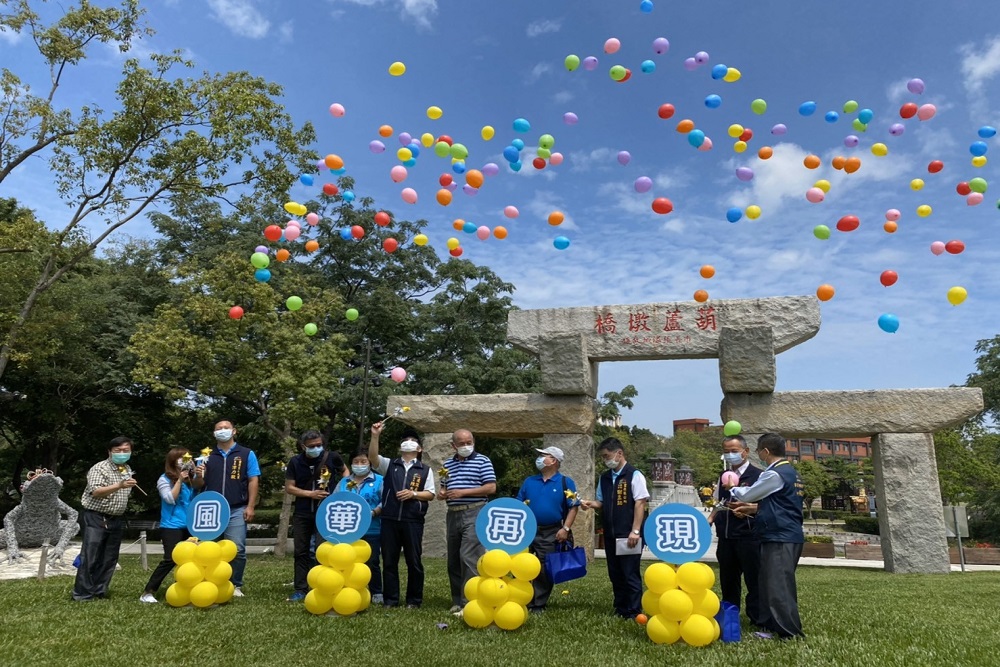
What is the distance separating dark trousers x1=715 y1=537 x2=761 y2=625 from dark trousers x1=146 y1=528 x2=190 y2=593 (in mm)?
4330

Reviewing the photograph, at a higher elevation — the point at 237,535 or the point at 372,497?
the point at 372,497

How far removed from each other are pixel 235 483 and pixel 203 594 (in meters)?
0.95

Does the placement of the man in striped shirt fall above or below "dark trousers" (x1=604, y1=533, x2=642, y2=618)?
above

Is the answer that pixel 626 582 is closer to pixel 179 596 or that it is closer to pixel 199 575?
pixel 199 575

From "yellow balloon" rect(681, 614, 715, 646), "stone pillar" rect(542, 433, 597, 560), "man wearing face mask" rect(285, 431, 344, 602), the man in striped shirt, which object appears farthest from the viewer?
"stone pillar" rect(542, 433, 597, 560)

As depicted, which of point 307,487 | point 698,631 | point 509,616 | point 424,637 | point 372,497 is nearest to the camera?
point 698,631

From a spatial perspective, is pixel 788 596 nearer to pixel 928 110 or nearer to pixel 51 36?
pixel 928 110

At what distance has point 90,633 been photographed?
13.9ft

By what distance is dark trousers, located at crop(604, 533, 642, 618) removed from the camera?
16.5ft

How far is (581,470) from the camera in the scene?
10.4 metres

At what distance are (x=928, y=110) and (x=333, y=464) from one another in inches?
303

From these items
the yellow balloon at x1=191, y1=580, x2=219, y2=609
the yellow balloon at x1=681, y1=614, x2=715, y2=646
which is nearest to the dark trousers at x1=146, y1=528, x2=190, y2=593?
the yellow balloon at x1=191, y1=580, x2=219, y2=609

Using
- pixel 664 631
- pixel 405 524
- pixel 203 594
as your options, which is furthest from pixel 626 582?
pixel 203 594

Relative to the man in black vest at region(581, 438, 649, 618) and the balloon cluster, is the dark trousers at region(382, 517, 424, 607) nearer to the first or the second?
the balloon cluster
